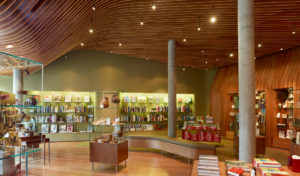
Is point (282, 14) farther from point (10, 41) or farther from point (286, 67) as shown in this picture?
point (10, 41)

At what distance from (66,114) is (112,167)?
19.8 ft

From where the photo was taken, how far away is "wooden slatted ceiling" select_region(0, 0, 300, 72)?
5136 millimetres

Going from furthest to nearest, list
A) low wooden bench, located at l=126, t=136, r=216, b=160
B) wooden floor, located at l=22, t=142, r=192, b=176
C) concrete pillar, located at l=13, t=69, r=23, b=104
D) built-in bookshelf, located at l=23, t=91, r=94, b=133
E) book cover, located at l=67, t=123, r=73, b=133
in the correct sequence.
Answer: book cover, located at l=67, t=123, r=73, b=133, built-in bookshelf, located at l=23, t=91, r=94, b=133, low wooden bench, located at l=126, t=136, r=216, b=160, wooden floor, located at l=22, t=142, r=192, b=176, concrete pillar, located at l=13, t=69, r=23, b=104

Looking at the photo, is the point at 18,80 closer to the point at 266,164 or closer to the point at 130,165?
the point at 266,164

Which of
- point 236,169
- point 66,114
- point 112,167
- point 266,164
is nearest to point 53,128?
point 66,114

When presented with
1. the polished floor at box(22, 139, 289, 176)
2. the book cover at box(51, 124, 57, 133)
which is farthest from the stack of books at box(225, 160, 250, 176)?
the book cover at box(51, 124, 57, 133)

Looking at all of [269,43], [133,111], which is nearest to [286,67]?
[269,43]

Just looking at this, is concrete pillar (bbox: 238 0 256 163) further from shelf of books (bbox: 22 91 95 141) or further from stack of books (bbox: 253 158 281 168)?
shelf of books (bbox: 22 91 95 141)

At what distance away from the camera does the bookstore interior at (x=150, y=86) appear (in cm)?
332

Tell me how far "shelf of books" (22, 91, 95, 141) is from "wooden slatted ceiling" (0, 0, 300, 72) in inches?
127

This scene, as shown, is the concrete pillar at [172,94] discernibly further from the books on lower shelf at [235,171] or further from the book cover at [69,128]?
the books on lower shelf at [235,171]

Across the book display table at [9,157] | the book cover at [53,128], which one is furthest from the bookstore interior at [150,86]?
the book cover at [53,128]

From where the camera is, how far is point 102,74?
1184cm

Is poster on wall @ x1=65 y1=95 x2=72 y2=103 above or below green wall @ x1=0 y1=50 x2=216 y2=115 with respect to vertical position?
below
